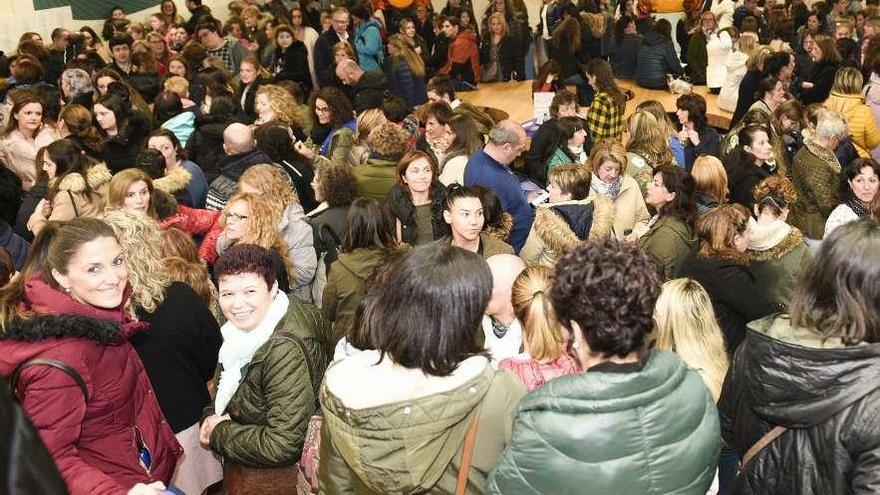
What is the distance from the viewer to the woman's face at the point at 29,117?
638 centimetres

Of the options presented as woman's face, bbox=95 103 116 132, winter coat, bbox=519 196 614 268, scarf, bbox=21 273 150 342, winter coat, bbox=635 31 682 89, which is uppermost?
scarf, bbox=21 273 150 342

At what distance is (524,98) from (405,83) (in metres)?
3.37

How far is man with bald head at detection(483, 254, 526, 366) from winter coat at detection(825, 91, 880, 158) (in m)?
4.42

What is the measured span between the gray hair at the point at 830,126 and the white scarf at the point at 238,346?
4550 mm

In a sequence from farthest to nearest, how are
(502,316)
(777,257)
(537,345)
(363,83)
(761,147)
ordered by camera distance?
1. (363,83)
2. (761,147)
3. (777,257)
4. (502,316)
5. (537,345)

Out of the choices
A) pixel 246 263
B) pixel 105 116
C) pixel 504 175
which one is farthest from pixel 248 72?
pixel 246 263

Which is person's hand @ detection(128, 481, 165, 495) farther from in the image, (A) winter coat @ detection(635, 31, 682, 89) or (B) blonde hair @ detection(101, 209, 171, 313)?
(A) winter coat @ detection(635, 31, 682, 89)

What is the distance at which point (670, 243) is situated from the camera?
464cm

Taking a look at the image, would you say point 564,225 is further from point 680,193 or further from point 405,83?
point 405,83

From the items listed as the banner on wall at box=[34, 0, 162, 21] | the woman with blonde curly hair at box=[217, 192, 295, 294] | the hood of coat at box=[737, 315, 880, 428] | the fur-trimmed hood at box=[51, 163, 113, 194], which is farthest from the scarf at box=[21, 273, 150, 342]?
the banner on wall at box=[34, 0, 162, 21]

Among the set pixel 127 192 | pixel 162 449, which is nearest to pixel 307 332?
pixel 162 449

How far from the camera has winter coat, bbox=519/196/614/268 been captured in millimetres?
4594

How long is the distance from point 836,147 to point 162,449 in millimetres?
5209

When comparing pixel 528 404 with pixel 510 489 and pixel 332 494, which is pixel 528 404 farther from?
pixel 332 494
